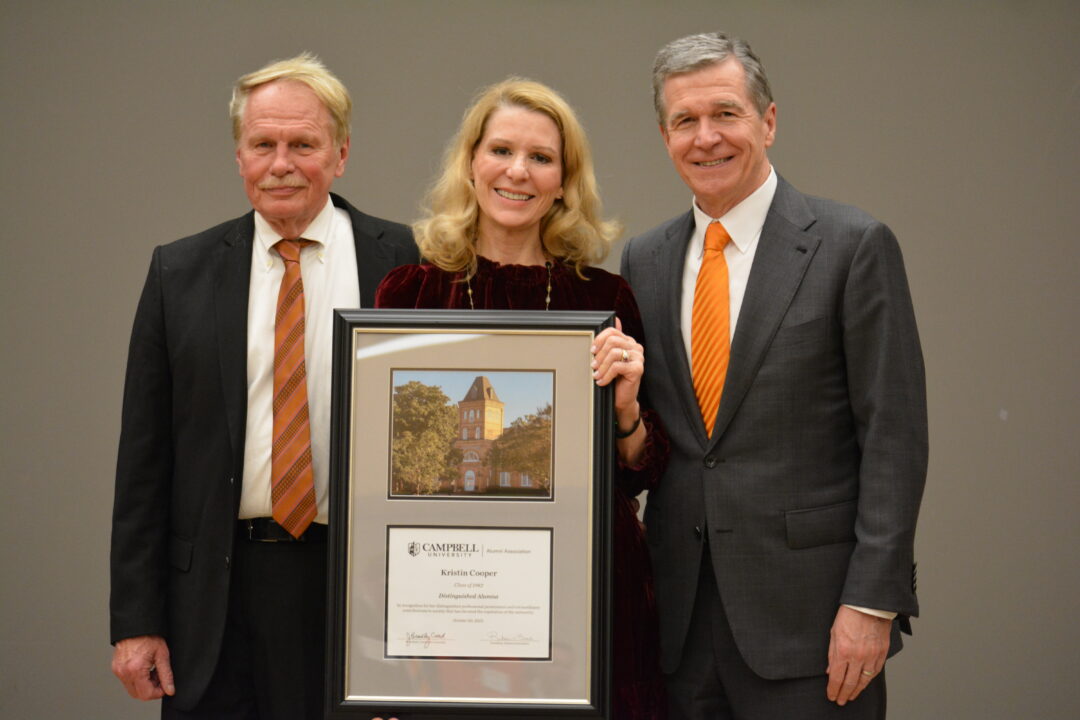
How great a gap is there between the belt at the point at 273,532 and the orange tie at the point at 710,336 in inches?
32.9

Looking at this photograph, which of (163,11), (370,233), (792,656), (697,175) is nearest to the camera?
(792,656)

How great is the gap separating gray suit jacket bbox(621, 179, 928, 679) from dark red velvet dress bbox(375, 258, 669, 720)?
0.07 meters

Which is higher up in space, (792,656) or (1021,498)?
(1021,498)

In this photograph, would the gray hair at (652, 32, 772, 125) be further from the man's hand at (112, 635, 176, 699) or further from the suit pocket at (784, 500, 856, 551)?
the man's hand at (112, 635, 176, 699)

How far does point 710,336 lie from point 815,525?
16.7 inches

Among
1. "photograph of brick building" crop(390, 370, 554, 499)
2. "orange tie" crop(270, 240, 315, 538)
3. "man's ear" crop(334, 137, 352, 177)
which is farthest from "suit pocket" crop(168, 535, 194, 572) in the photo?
"man's ear" crop(334, 137, 352, 177)

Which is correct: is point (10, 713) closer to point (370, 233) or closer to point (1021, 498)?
point (370, 233)

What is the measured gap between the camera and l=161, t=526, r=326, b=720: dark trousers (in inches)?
89.4

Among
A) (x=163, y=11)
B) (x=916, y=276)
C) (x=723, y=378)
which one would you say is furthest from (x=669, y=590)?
(x=163, y=11)

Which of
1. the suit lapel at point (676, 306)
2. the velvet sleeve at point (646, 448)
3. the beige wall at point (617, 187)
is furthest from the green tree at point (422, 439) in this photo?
the beige wall at point (617, 187)

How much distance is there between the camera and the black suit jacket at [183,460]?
2.25 meters

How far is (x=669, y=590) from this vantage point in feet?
7.25

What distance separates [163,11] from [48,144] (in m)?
0.61
